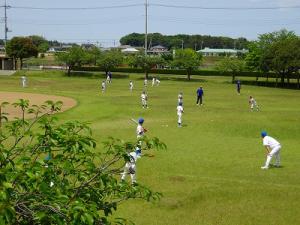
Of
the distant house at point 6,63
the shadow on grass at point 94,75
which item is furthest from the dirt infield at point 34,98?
the distant house at point 6,63

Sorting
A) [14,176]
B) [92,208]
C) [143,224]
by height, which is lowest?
[143,224]

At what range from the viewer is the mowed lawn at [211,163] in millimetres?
14695

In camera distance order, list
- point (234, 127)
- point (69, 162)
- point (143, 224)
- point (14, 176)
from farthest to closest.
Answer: point (234, 127), point (143, 224), point (69, 162), point (14, 176)

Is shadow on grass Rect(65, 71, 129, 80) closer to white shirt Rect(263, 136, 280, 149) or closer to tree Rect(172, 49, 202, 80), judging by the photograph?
tree Rect(172, 49, 202, 80)

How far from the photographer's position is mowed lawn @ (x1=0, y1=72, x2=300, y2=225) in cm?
1470

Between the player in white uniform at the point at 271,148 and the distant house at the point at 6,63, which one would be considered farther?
the distant house at the point at 6,63

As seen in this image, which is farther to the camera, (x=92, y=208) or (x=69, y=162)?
(x=69, y=162)

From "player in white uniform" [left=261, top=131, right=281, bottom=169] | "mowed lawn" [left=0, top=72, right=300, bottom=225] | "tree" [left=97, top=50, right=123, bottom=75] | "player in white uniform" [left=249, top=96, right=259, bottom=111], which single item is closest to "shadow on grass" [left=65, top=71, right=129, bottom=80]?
"tree" [left=97, top=50, right=123, bottom=75]

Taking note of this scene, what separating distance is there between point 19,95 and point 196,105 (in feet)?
59.5

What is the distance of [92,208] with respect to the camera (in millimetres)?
5738

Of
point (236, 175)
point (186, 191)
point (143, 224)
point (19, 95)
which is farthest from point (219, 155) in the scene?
point (19, 95)

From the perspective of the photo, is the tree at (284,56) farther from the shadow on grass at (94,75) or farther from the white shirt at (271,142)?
the white shirt at (271,142)

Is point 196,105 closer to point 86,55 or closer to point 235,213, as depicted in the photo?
point 235,213

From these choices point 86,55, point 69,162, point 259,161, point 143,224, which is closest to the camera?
point 69,162
